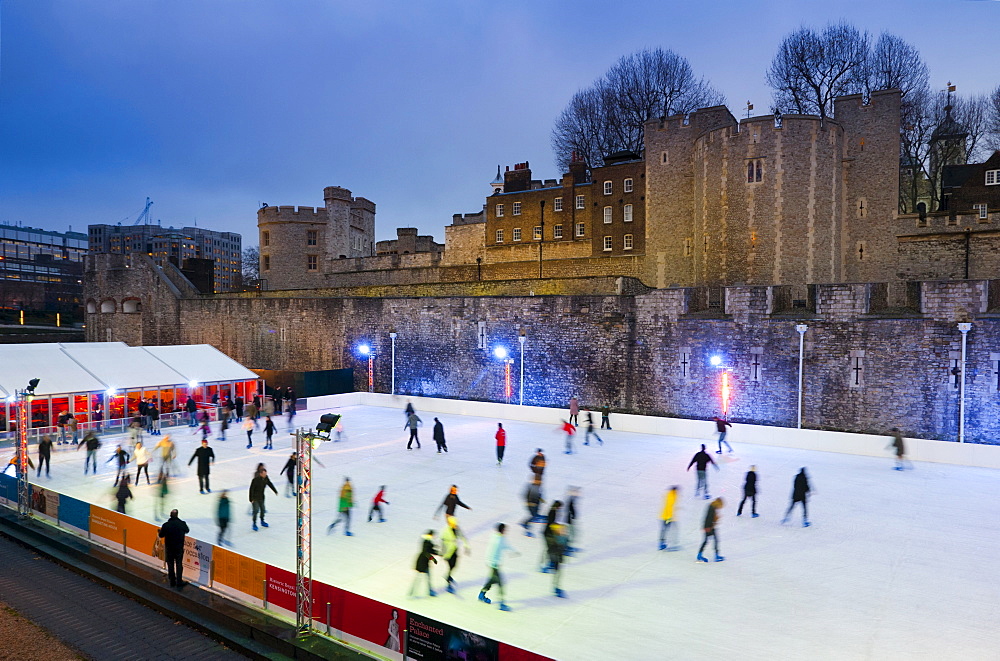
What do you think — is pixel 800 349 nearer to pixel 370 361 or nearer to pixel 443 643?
pixel 443 643

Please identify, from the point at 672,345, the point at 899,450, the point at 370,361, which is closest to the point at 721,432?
the point at 899,450

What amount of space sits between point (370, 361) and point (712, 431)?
47.8ft

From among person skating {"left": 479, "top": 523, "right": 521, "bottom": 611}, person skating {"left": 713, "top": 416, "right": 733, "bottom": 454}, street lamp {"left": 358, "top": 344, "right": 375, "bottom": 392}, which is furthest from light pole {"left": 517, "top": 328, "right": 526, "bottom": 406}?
person skating {"left": 479, "top": 523, "right": 521, "bottom": 611}

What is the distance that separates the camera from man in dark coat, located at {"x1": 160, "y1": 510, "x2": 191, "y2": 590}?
7.76 m

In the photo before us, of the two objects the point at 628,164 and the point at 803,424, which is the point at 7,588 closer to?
the point at 803,424

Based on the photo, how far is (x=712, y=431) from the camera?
58.0 feet

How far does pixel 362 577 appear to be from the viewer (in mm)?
8094

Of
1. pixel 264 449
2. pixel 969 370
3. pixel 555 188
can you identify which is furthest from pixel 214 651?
pixel 555 188

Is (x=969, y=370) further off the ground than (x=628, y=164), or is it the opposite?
(x=628, y=164)

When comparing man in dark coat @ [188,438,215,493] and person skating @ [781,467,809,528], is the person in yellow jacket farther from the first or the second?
man in dark coat @ [188,438,215,493]

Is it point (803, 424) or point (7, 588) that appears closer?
point (7, 588)

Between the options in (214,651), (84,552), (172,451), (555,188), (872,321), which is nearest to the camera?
(214,651)

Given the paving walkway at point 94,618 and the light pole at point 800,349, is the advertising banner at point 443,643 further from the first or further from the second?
the light pole at point 800,349

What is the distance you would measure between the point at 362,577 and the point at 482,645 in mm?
3295
